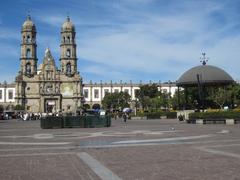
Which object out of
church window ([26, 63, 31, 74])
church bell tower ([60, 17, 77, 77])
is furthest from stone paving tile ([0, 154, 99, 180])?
church window ([26, 63, 31, 74])

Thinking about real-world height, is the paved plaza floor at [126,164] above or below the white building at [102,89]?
below

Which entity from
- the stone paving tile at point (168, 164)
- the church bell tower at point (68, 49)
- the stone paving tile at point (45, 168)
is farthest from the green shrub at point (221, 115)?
the church bell tower at point (68, 49)

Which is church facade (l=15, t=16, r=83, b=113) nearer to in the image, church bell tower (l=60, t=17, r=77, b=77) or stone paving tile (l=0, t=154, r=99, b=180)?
church bell tower (l=60, t=17, r=77, b=77)

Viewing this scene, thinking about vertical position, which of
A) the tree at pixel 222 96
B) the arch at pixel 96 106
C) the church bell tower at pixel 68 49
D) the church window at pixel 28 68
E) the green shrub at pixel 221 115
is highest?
the church bell tower at pixel 68 49

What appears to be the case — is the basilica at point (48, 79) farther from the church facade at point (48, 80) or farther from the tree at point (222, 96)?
the tree at point (222, 96)

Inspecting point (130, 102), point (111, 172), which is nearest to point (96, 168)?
point (111, 172)

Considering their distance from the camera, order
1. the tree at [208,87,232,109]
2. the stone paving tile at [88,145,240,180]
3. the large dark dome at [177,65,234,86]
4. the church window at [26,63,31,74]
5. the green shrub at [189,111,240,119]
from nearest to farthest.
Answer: the stone paving tile at [88,145,240,180] < the green shrub at [189,111,240,119] < the large dark dome at [177,65,234,86] < the tree at [208,87,232,109] < the church window at [26,63,31,74]

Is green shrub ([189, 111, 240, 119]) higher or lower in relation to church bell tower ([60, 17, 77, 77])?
lower

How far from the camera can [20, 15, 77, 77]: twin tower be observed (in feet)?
409

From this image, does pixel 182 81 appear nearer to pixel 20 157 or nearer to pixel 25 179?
pixel 20 157

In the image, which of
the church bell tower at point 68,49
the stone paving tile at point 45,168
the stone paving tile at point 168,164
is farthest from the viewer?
the church bell tower at point 68,49

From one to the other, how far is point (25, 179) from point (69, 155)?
4.23 meters

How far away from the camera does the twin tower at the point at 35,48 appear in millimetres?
124750

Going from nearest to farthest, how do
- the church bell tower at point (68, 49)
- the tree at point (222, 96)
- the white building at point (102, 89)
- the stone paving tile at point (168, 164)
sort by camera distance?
1. the stone paving tile at point (168, 164)
2. the tree at point (222, 96)
3. the church bell tower at point (68, 49)
4. the white building at point (102, 89)
